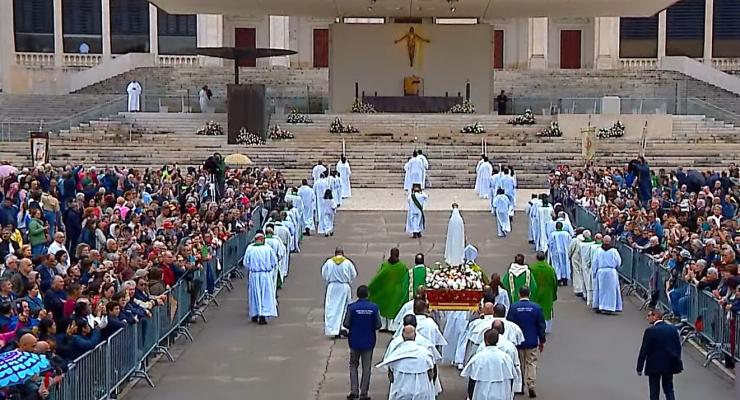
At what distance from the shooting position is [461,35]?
1859 inches

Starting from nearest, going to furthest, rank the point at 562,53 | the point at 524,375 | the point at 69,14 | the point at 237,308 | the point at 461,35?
the point at 524,375
the point at 237,308
the point at 461,35
the point at 69,14
the point at 562,53

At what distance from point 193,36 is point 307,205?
33.6 meters

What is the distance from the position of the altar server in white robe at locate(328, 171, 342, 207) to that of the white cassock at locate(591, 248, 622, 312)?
34.2ft

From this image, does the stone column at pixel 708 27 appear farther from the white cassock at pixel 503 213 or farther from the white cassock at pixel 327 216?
the white cassock at pixel 327 216

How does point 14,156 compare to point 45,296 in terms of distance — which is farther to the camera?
point 14,156

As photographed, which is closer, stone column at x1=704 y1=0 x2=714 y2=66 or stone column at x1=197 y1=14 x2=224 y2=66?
stone column at x1=197 y1=14 x2=224 y2=66

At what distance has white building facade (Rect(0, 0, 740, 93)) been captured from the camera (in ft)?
181

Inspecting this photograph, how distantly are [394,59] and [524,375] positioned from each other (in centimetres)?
3548

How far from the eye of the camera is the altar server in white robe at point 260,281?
16.7 meters

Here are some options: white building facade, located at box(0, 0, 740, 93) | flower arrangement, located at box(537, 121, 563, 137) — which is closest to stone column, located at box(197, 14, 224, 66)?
white building facade, located at box(0, 0, 740, 93)

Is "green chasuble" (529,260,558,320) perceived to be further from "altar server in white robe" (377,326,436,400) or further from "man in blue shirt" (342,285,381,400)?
"altar server in white robe" (377,326,436,400)

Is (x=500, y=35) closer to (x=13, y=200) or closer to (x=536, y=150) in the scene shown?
(x=536, y=150)

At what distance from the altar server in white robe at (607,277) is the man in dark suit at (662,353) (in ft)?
18.1

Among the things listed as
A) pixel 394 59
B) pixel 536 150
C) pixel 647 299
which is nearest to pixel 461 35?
pixel 394 59
